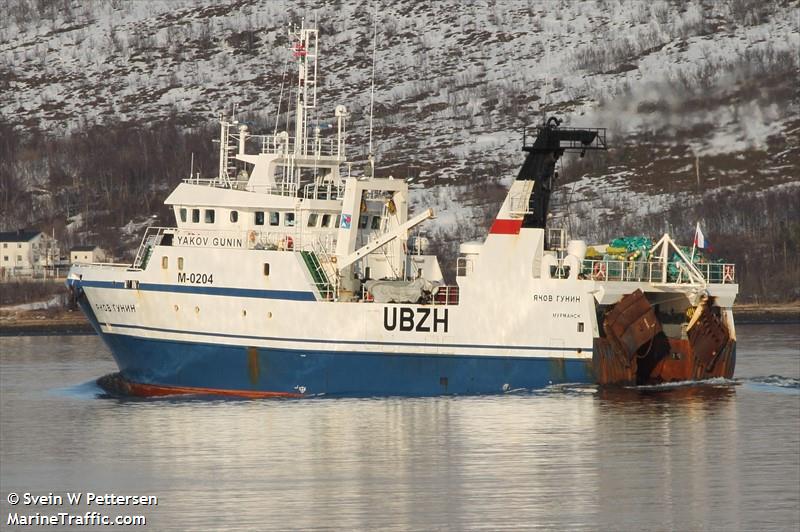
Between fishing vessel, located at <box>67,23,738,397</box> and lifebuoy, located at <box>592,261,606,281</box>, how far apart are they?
0.16 ft

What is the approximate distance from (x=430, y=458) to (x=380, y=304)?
8790 mm

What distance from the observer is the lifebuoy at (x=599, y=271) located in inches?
1722

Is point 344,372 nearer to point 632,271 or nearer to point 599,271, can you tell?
point 599,271

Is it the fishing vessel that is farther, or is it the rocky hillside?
the rocky hillside

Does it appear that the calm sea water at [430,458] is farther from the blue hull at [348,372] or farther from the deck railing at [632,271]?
the deck railing at [632,271]

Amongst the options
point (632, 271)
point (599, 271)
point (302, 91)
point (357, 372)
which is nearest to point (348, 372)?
point (357, 372)

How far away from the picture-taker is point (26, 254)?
110062 mm

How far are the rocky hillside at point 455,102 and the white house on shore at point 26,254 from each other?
14.0 feet

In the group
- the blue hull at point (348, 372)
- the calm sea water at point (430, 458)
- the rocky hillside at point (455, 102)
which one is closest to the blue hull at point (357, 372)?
the blue hull at point (348, 372)

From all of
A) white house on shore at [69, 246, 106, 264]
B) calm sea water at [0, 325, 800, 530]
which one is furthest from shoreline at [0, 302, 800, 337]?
calm sea water at [0, 325, 800, 530]

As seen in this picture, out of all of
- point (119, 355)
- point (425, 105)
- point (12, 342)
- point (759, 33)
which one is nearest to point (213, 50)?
point (425, 105)

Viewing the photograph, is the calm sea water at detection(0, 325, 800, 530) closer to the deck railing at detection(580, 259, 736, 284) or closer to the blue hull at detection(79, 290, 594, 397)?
the blue hull at detection(79, 290, 594, 397)

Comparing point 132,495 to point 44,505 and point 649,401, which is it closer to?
point 44,505

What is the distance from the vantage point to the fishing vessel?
43469mm
